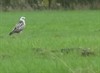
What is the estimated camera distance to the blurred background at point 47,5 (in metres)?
61.2

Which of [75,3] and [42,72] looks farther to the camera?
[75,3]

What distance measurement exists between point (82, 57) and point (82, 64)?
115 cm

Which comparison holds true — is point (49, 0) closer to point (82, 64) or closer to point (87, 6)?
point (87, 6)

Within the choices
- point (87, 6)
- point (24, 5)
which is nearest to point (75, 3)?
point (87, 6)

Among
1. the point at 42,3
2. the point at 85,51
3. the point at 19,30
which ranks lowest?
the point at 42,3

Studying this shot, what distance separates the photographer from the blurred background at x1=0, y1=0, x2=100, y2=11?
201 feet

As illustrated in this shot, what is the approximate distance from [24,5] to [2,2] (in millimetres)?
3181

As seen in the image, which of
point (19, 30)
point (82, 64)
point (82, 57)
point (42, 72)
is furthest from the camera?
point (19, 30)

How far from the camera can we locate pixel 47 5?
6469 cm

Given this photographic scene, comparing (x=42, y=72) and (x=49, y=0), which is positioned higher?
(x=42, y=72)

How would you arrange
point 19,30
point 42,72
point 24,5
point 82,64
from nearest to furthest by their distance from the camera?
point 42,72 < point 82,64 < point 19,30 < point 24,5

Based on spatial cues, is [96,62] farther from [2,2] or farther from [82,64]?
[2,2]

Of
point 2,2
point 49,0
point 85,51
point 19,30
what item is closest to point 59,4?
point 49,0

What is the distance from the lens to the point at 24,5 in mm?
61156
